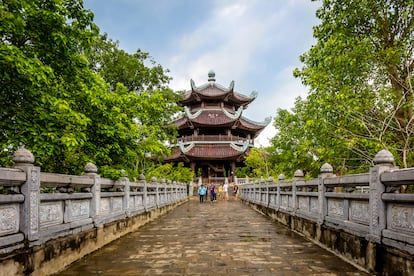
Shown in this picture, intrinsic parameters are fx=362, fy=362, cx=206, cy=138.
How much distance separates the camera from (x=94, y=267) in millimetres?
5414

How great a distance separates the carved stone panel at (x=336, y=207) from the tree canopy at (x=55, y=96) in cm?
439

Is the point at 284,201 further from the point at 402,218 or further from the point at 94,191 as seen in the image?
the point at 402,218

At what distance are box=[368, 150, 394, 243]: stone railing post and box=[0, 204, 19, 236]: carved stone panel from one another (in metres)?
4.46

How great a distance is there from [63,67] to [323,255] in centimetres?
564

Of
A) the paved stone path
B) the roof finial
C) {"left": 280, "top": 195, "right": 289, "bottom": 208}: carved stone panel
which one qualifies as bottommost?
the paved stone path

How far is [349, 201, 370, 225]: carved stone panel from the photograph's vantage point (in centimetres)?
521

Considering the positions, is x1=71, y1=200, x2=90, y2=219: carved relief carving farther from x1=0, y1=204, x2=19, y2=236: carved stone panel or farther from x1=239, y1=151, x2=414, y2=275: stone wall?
x1=239, y1=151, x2=414, y2=275: stone wall

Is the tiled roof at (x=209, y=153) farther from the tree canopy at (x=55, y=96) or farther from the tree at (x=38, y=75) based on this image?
the tree at (x=38, y=75)

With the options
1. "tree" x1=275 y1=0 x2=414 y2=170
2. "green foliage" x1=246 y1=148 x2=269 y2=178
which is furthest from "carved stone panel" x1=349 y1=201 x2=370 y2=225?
"green foliage" x1=246 y1=148 x2=269 y2=178

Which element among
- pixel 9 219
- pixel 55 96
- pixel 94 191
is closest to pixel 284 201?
pixel 94 191

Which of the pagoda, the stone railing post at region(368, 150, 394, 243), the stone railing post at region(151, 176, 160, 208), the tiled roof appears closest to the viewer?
the stone railing post at region(368, 150, 394, 243)

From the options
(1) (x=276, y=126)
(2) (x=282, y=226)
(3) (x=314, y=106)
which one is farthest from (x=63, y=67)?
(1) (x=276, y=126)

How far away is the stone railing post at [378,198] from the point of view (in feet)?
15.3

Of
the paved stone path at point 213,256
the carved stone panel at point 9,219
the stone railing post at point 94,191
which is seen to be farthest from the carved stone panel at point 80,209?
the carved stone panel at point 9,219
